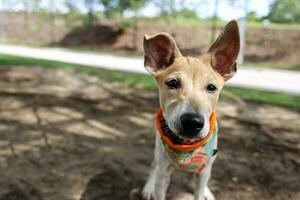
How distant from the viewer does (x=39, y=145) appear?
19.8ft

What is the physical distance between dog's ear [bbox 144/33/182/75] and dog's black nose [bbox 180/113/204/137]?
777 mm

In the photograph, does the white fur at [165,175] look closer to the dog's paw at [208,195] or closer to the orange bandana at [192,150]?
the orange bandana at [192,150]

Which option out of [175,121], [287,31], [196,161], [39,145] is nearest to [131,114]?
[39,145]

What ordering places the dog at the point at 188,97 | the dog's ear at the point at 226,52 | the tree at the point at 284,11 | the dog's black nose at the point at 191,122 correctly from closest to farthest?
the dog's black nose at the point at 191,122, the dog at the point at 188,97, the dog's ear at the point at 226,52, the tree at the point at 284,11

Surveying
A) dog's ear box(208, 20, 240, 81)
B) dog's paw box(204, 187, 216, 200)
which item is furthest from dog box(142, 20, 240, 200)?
dog's paw box(204, 187, 216, 200)

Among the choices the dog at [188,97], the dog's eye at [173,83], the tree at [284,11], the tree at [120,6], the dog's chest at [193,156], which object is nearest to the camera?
the dog at [188,97]

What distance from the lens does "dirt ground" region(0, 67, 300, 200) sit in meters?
4.87

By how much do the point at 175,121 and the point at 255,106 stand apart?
6.30 meters

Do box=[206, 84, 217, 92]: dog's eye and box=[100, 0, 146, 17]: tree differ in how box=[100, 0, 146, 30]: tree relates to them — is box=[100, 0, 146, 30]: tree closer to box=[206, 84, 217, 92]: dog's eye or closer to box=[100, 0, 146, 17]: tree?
box=[100, 0, 146, 17]: tree

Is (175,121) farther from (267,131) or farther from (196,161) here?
(267,131)

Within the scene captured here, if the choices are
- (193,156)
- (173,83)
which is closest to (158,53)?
(173,83)

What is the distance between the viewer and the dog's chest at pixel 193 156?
150 inches

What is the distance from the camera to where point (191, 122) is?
3.12 m

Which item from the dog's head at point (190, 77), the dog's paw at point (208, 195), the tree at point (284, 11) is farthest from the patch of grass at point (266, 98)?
the tree at point (284, 11)
